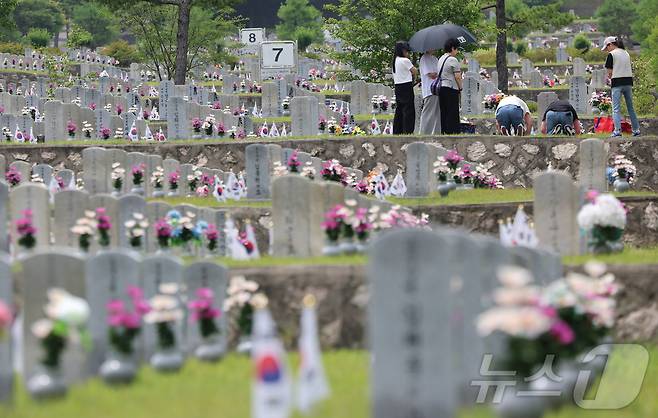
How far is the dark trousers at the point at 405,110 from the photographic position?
2761cm

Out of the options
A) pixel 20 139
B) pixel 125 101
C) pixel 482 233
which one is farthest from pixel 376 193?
pixel 125 101

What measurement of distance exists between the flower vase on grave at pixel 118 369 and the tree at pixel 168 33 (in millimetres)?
38588

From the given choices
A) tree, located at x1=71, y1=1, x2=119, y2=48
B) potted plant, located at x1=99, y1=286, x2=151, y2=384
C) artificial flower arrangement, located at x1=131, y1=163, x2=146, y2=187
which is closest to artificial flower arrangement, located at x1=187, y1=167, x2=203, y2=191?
artificial flower arrangement, located at x1=131, y1=163, x2=146, y2=187

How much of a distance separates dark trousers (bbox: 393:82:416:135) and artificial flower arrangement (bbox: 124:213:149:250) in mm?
11842

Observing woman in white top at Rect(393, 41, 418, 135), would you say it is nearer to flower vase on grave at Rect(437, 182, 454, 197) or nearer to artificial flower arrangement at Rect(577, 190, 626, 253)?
flower vase on grave at Rect(437, 182, 454, 197)

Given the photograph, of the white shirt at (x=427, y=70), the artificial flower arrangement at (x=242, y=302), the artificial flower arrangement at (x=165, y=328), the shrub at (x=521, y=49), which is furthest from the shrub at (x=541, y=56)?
the artificial flower arrangement at (x=165, y=328)

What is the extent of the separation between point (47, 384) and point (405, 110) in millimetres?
17980

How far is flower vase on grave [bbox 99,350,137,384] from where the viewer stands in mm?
10797

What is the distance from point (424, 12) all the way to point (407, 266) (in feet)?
93.2

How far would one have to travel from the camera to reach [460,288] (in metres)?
10.4

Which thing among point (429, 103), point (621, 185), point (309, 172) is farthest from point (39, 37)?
point (621, 185)

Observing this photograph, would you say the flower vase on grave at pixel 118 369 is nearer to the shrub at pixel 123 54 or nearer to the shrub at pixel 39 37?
the shrub at pixel 123 54

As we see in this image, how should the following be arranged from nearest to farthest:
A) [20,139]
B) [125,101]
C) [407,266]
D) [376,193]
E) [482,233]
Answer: [407,266], [482,233], [376,193], [20,139], [125,101]

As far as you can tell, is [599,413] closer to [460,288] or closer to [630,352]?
[460,288]
